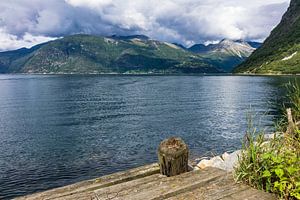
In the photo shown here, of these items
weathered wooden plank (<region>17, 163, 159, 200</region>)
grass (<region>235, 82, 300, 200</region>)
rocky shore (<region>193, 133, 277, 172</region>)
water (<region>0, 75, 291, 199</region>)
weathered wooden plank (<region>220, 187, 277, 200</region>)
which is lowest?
water (<region>0, 75, 291, 199</region>)

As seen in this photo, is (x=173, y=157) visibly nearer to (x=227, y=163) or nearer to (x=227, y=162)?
(x=227, y=163)

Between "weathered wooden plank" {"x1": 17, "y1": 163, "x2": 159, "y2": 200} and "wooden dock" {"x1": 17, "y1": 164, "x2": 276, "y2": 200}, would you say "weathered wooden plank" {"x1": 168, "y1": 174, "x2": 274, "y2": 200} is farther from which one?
"weathered wooden plank" {"x1": 17, "y1": 163, "x2": 159, "y2": 200}

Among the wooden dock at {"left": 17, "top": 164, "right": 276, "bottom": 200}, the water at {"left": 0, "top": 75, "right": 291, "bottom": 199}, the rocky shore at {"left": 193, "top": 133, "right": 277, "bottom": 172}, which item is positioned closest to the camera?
the wooden dock at {"left": 17, "top": 164, "right": 276, "bottom": 200}

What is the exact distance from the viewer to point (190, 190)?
7.21 m

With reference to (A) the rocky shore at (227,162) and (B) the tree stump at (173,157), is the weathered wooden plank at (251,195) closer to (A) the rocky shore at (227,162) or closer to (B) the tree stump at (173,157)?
(B) the tree stump at (173,157)

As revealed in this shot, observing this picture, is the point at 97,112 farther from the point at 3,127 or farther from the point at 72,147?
the point at 72,147

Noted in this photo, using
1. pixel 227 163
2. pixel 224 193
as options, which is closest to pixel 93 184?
pixel 224 193

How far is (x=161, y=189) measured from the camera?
285 inches

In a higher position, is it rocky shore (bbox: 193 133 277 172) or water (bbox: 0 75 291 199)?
rocky shore (bbox: 193 133 277 172)

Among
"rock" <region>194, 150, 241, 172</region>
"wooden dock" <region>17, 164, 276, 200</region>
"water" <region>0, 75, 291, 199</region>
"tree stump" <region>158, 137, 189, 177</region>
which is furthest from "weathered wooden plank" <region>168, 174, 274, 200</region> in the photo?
"water" <region>0, 75, 291, 199</region>

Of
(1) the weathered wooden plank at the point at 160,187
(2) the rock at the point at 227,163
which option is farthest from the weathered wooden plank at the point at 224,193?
(2) the rock at the point at 227,163

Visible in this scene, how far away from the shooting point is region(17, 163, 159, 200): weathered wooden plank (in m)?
7.35

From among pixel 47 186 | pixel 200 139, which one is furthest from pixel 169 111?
pixel 47 186

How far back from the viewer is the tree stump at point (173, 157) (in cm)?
812
